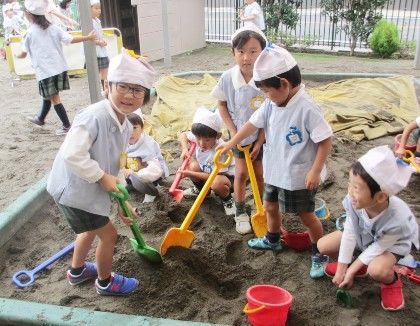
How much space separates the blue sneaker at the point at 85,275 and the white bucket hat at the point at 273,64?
139cm

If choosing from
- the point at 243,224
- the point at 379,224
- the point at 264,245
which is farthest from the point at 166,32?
the point at 379,224

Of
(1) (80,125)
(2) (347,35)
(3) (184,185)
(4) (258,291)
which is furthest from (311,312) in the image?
(2) (347,35)

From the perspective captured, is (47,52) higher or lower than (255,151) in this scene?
higher

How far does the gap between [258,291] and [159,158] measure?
1881 mm

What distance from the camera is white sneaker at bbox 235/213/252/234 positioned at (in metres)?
3.02

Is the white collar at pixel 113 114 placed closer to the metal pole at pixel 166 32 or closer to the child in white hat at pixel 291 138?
the child in white hat at pixel 291 138

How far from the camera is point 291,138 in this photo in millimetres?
2398

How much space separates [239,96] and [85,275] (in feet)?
4.68

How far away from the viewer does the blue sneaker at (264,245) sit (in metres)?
2.78

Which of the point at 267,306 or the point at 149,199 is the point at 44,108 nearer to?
the point at 149,199

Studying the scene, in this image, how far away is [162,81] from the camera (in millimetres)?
6621

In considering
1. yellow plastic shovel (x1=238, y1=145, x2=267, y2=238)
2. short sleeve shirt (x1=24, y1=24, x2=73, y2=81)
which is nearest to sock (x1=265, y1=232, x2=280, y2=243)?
yellow plastic shovel (x1=238, y1=145, x2=267, y2=238)

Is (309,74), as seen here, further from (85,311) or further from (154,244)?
(85,311)

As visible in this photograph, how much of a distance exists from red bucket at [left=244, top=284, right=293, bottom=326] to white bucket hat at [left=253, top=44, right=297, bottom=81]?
1047mm
